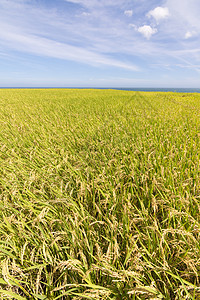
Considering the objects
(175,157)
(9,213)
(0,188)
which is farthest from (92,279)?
(175,157)

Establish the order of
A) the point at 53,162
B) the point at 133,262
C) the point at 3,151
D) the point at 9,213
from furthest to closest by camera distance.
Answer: the point at 3,151 < the point at 53,162 < the point at 9,213 < the point at 133,262

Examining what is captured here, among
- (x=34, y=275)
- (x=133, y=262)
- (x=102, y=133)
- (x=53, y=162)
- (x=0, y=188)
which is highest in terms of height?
(x=102, y=133)

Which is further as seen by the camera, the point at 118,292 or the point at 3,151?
the point at 3,151

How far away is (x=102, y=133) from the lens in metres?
3.76

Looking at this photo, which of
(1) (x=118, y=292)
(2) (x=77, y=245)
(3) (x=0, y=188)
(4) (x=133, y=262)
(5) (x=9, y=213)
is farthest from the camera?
(3) (x=0, y=188)

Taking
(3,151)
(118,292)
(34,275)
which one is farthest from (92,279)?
(3,151)

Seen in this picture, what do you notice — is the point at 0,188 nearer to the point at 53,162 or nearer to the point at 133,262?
the point at 53,162

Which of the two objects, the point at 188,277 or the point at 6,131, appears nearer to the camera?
the point at 188,277

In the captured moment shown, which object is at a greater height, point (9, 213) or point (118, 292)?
point (9, 213)

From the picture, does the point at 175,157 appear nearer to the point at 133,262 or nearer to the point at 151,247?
the point at 151,247

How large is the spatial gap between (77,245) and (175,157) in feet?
6.41

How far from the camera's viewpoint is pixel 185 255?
→ 1093 mm

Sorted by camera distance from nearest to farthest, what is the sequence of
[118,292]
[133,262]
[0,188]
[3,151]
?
[118,292] → [133,262] → [0,188] → [3,151]

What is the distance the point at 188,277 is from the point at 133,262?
429mm
